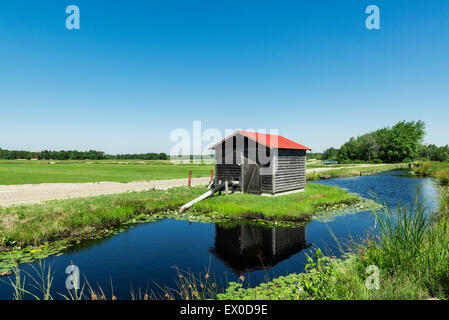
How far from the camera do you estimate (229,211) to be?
1544 centimetres

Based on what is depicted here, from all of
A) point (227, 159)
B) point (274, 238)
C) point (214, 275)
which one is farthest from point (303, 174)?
point (214, 275)

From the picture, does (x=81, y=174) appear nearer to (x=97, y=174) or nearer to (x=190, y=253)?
(x=97, y=174)

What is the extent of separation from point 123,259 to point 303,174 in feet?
60.9

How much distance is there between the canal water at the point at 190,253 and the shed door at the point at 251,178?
6.45 meters

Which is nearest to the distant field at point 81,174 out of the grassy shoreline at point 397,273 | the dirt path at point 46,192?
the dirt path at point 46,192

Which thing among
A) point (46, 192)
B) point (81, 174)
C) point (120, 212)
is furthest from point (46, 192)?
point (81, 174)

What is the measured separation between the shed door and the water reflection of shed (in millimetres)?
6668

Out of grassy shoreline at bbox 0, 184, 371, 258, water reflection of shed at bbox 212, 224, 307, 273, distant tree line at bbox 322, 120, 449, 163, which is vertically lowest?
water reflection of shed at bbox 212, 224, 307, 273

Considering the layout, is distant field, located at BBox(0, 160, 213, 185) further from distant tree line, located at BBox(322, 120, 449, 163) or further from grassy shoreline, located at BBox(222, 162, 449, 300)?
distant tree line, located at BBox(322, 120, 449, 163)

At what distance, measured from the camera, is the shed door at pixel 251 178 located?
1977 cm

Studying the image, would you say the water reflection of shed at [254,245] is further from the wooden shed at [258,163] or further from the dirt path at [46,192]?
the dirt path at [46,192]

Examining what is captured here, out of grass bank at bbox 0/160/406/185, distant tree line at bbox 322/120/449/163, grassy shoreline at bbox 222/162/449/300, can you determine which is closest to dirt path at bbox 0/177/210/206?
grass bank at bbox 0/160/406/185

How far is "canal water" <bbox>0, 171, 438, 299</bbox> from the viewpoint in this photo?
7.64 m
